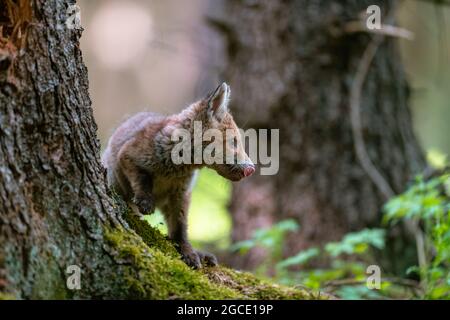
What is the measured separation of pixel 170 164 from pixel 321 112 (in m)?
3.16

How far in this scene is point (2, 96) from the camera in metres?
3.19

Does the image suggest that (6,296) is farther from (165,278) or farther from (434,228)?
(434,228)

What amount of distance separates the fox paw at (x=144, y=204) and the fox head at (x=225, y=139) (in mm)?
583

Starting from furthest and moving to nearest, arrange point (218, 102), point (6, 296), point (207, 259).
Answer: point (218, 102) < point (207, 259) < point (6, 296)

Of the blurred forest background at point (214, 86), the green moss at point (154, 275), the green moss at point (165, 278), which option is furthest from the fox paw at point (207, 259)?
the blurred forest background at point (214, 86)

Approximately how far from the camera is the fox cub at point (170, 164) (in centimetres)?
492

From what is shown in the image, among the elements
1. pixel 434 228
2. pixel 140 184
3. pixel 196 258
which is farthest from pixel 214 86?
pixel 196 258

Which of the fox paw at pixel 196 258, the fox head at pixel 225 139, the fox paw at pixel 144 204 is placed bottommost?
the fox paw at pixel 196 258

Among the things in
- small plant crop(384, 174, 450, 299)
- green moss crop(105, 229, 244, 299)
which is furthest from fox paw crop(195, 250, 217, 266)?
small plant crop(384, 174, 450, 299)

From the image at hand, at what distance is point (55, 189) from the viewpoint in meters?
3.39

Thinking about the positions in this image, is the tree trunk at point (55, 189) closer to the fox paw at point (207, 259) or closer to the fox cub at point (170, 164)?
the fox paw at point (207, 259)

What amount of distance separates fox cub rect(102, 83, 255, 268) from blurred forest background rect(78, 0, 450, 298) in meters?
0.91

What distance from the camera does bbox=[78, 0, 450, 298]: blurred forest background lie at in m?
7.06

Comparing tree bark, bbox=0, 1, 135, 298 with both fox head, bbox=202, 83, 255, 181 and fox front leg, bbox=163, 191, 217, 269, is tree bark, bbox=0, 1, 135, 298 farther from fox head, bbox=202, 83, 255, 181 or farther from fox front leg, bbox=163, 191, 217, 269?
fox head, bbox=202, 83, 255, 181
